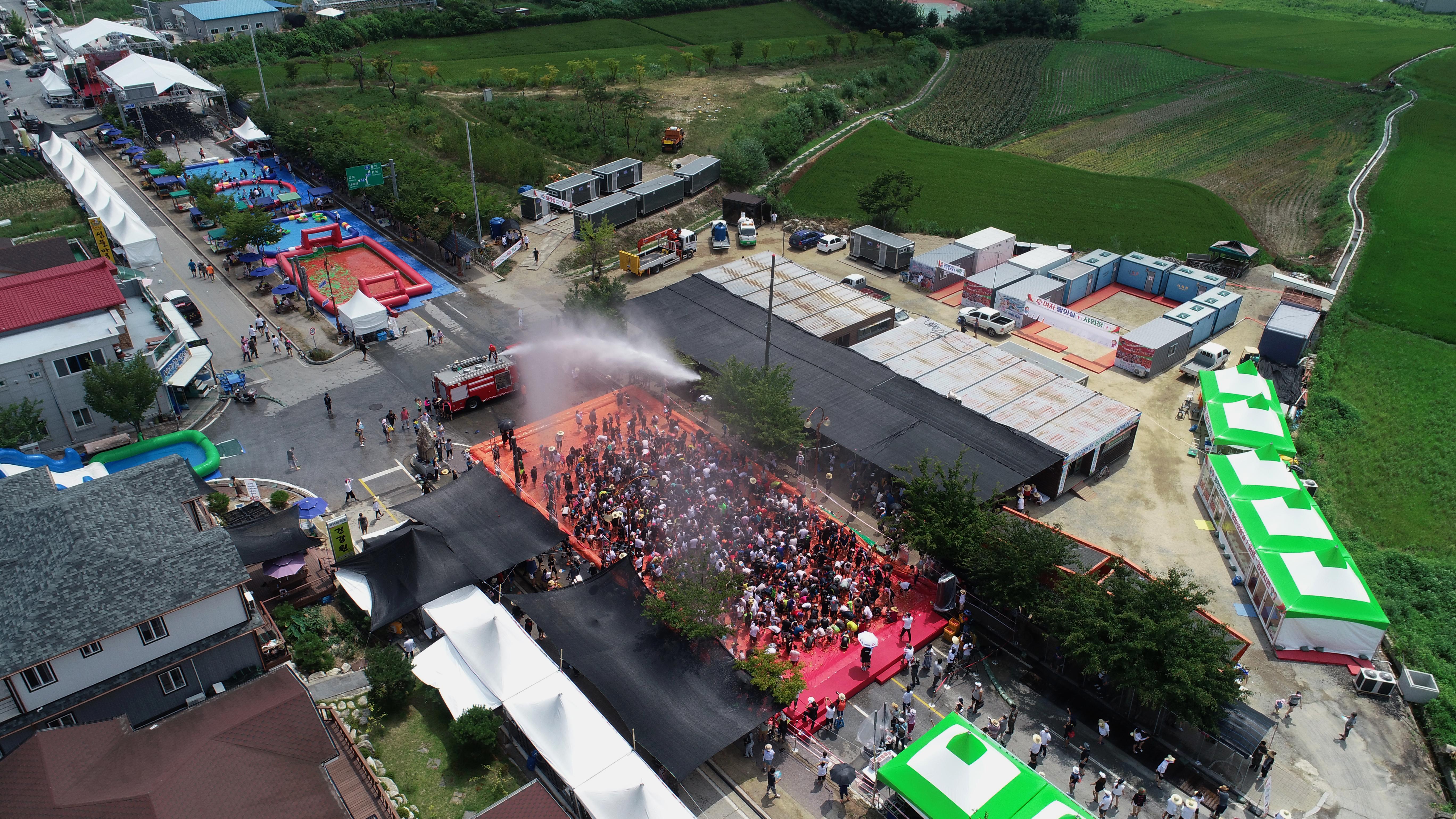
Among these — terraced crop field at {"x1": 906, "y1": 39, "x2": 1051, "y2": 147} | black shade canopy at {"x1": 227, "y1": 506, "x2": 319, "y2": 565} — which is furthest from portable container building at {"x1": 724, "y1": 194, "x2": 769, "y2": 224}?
black shade canopy at {"x1": 227, "y1": 506, "x2": 319, "y2": 565}

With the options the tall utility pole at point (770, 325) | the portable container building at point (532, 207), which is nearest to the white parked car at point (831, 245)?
the tall utility pole at point (770, 325)

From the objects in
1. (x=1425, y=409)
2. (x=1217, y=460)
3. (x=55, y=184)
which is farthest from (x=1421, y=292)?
(x=55, y=184)

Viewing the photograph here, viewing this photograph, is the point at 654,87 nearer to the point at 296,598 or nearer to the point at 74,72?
the point at 74,72

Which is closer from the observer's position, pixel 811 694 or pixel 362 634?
→ pixel 811 694

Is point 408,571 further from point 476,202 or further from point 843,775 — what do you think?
point 476,202

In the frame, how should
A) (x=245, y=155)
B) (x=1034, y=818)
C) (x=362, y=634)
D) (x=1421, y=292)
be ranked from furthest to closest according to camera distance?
(x=245, y=155)
(x=1421, y=292)
(x=362, y=634)
(x=1034, y=818)

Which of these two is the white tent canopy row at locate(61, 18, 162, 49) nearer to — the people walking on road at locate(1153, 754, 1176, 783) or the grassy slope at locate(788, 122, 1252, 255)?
the grassy slope at locate(788, 122, 1252, 255)
